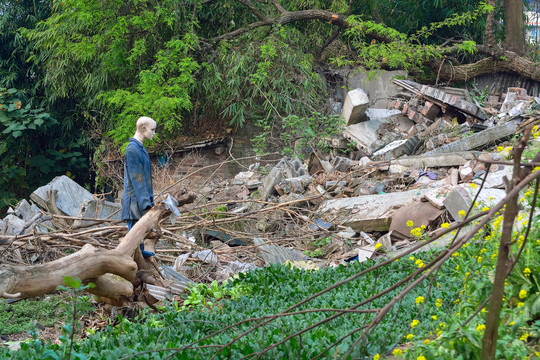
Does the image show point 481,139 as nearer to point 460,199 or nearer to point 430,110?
point 430,110

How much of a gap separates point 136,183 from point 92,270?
68.7 inches

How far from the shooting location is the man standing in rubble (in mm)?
6332

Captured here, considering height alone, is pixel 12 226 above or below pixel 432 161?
below

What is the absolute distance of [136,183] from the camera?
636 centimetres

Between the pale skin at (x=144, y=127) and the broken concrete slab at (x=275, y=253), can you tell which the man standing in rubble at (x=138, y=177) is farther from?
the broken concrete slab at (x=275, y=253)

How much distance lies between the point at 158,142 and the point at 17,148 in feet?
15.7

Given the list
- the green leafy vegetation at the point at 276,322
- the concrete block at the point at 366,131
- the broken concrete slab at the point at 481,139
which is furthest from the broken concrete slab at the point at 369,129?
the green leafy vegetation at the point at 276,322

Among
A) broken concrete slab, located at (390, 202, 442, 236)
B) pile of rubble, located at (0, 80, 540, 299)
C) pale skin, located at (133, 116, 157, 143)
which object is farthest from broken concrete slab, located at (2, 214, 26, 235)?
broken concrete slab, located at (390, 202, 442, 236)

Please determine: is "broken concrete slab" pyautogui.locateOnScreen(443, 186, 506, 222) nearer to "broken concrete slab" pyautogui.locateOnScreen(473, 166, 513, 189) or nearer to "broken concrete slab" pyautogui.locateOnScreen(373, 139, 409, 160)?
"broken concrete slab" pyautogui.locateOnScreen(473, 166, 513, 189)

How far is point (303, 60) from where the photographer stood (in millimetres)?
14070

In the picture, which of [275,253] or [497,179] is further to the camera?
[497,179]

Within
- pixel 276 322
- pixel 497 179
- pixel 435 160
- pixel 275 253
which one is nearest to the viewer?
pixel 276 322

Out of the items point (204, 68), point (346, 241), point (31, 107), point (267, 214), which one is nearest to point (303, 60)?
point (204, 68)

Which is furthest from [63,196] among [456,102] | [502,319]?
[502,319]
